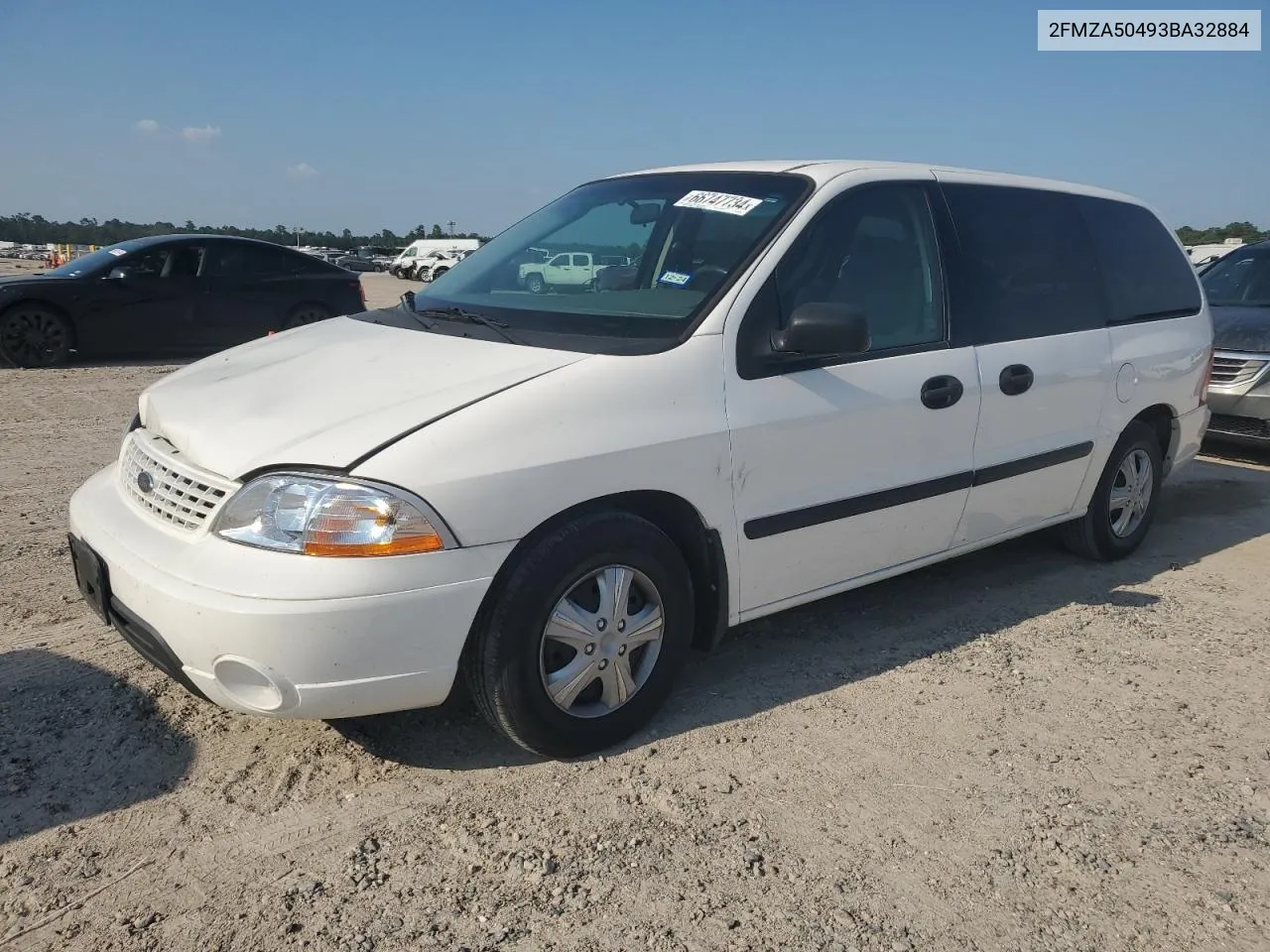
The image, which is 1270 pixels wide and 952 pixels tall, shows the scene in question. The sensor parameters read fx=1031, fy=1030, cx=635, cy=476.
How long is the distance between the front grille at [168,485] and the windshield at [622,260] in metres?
1.04

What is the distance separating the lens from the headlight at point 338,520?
2572mm

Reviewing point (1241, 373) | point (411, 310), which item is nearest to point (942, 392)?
point (411, 310)

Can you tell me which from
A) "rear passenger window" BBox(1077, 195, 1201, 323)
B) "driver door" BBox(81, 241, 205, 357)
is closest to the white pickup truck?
"rear passenger window" BBox(1077, 195, 1201, 323)

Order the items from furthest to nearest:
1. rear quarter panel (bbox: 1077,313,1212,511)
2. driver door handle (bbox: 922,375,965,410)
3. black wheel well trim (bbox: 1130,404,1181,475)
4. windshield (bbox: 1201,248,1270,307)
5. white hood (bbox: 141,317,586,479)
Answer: windshield (bbox: 1201,248,1270,307) → black wheel well trim (bbox: 1130,404,1181,475) → rear quarter panel (bbox: 1077,313,1212,511) → driver door handle (bbox: 922,375,965,410) → white hood (bbox: 141,317,586,479)

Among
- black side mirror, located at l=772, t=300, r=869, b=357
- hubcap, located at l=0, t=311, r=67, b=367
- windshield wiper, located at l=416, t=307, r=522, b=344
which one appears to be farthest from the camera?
hubcap, located at l=0, t=311, r=67, b=367

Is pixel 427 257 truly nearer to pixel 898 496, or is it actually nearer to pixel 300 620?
pixel 898 496

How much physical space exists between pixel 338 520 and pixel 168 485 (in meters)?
0.66

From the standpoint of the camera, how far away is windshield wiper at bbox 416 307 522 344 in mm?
3309

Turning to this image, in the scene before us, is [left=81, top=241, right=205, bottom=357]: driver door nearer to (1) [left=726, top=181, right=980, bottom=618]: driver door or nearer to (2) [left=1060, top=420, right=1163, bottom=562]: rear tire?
(1) [left=726, top=181, right=980, bottom=618]: driver door

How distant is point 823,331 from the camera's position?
3193 millimetres

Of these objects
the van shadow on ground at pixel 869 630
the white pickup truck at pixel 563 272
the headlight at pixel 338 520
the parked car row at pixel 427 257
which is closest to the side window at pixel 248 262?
the white pickup truck at pixel 563 272

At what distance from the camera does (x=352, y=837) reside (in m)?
2.66

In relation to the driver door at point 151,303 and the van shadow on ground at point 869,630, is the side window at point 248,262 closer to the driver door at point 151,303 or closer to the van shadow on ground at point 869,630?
the driver door at point 151,303

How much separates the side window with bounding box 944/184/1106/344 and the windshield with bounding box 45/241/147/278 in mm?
9456
